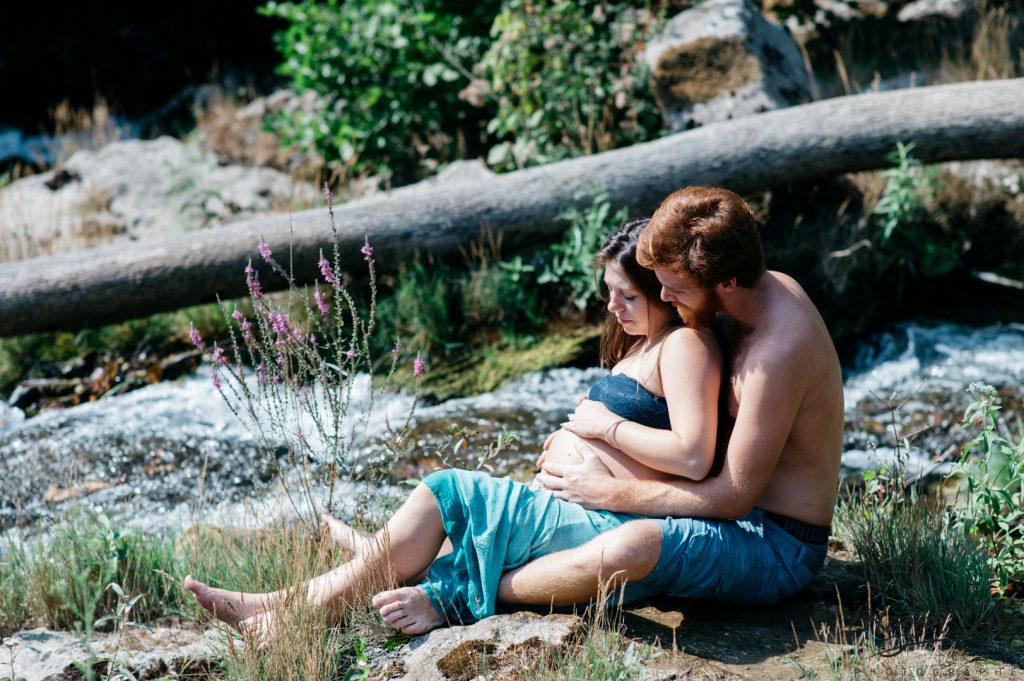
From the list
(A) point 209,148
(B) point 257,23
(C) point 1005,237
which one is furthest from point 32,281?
(B) point 257,23

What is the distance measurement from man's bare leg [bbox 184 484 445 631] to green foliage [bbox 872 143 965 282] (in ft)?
15.8

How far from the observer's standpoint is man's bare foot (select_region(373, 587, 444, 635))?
3014 millimetres

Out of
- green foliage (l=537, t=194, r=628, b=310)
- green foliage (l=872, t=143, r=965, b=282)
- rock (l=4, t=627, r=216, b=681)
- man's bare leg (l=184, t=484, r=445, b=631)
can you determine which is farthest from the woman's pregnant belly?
green foliage (l=872, t=143, r=965, b=282)

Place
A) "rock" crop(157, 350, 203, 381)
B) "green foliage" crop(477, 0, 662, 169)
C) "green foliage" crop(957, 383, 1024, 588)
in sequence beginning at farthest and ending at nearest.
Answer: "green foliage" crop(477, 0, 662, 169), "rock" crop(157, 350, 203, 381), "green foliage" crop(957, 383, 1024, 588)

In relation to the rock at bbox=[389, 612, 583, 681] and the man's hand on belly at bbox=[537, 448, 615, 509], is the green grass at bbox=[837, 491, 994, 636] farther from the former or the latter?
the rock at bbox=[389, 612, 583, 681]

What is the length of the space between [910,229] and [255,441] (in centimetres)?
481

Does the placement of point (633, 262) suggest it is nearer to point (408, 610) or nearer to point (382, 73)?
point (408, 610)

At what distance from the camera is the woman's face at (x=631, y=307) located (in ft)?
10.8

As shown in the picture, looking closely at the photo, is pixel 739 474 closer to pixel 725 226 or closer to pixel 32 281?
pixel 725 226

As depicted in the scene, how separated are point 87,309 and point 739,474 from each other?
Answer: 527 centimetres

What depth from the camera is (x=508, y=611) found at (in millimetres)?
3100

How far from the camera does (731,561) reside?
301 centimetres

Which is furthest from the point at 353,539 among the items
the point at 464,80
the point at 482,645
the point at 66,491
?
the point at 464,80

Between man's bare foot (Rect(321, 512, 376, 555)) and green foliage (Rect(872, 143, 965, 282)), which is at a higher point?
green foliage (Rect(872, 143, 965, 282))
